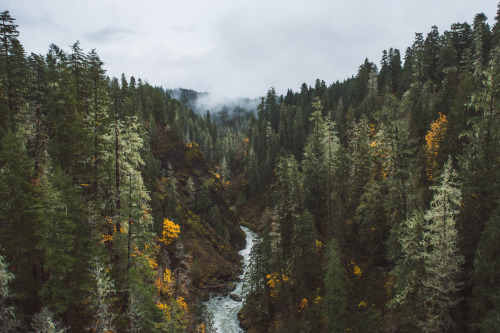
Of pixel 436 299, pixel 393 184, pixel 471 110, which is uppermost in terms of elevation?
pixel 471 110

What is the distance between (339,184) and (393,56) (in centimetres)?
7912

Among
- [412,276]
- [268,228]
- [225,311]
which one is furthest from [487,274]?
[225,311]

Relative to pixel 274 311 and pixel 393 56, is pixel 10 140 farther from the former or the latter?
pixel 393 56

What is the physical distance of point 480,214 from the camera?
20281 millimetres

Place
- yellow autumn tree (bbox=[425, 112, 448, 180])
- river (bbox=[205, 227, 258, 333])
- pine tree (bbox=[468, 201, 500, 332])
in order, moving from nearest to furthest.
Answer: pine tree (bbox=[468, 201, 500, 332]) → yellow autumn tree (bbox=[425, 112, 448, 180]) → river (bbox=[205, 227, 258, 333])

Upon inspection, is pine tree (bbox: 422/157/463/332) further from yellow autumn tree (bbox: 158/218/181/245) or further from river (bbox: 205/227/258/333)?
yellow autumn tree (bbox: 158/218/181/245)

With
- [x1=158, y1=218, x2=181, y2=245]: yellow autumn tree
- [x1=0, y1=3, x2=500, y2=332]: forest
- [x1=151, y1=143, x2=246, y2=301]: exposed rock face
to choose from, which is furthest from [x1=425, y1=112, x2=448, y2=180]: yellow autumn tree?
[x1=158, y1=218, x2=181, y2=245]: yellow autumn tree

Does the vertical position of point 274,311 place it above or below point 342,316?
below

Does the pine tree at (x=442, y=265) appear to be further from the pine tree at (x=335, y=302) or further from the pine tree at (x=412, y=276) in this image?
the pine tree at (x=335, y=302)

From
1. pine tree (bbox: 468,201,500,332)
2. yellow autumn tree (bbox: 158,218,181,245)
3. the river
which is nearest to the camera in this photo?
pine tree (bbox: 468,201,500,332)

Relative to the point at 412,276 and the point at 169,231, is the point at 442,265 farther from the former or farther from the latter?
the point at 169,231

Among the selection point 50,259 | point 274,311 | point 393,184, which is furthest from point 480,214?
point 50,259

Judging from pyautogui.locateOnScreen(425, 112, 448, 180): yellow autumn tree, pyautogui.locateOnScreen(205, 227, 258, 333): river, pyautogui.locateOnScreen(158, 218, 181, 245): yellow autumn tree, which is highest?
pyautogui.locateOnScreen(425, 112, 448, 180): yellow autumn tree

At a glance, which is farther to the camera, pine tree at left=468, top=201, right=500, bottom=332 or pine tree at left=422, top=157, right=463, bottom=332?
pine tree at left=422, top=157, right=463, bottom=332
